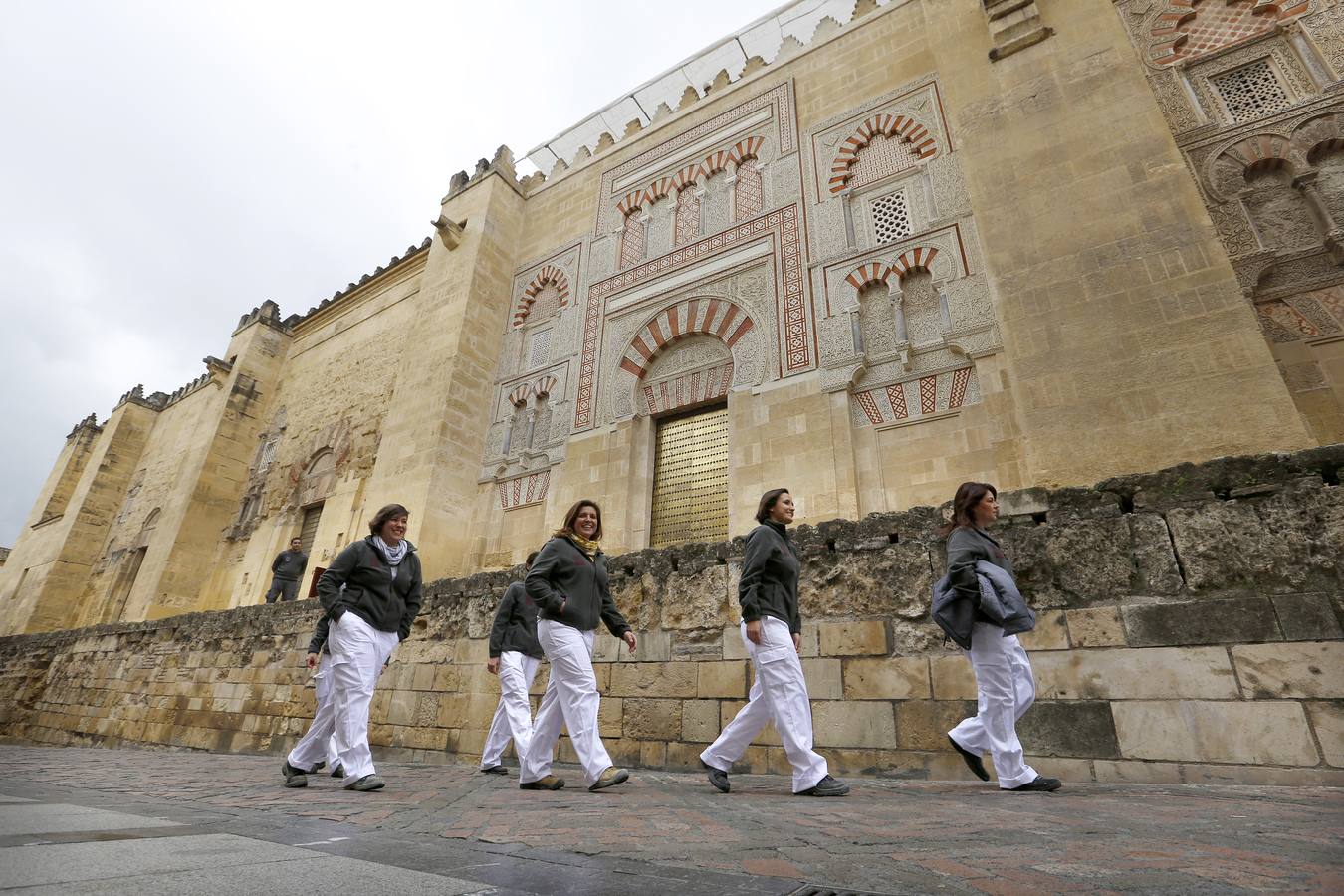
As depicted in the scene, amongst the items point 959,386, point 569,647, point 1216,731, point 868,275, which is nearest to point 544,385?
point 868,275

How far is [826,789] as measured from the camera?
101 inches

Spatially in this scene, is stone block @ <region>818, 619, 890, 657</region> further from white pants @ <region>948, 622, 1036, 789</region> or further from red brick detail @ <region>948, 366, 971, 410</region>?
red brick detail @ <region>948, 366, 971, 410</region>

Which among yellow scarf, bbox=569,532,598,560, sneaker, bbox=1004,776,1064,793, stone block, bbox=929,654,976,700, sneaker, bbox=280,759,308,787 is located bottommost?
sneaker, bbox=280,759,308,787

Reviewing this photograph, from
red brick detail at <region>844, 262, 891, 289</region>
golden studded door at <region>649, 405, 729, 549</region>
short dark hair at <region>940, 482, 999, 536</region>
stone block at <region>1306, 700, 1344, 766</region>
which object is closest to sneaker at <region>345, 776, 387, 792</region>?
short dark hair at <region>940, 482, 999, 536</region>

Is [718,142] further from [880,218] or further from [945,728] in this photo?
[945,728]

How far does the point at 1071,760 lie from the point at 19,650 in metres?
16.8

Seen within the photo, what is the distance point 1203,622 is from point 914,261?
5.22m

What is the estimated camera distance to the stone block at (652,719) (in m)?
4.16

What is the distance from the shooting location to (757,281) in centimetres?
835

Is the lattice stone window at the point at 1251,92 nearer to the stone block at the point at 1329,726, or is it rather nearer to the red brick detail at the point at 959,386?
the red brick detail at the point at 959,386

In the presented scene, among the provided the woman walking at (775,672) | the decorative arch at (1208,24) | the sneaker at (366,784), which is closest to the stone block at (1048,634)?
the woman walking at (775,672)

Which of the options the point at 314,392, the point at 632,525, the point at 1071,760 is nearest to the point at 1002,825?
the point at 1071,760

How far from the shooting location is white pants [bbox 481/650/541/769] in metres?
3.67

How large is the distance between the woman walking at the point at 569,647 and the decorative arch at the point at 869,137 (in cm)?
697
